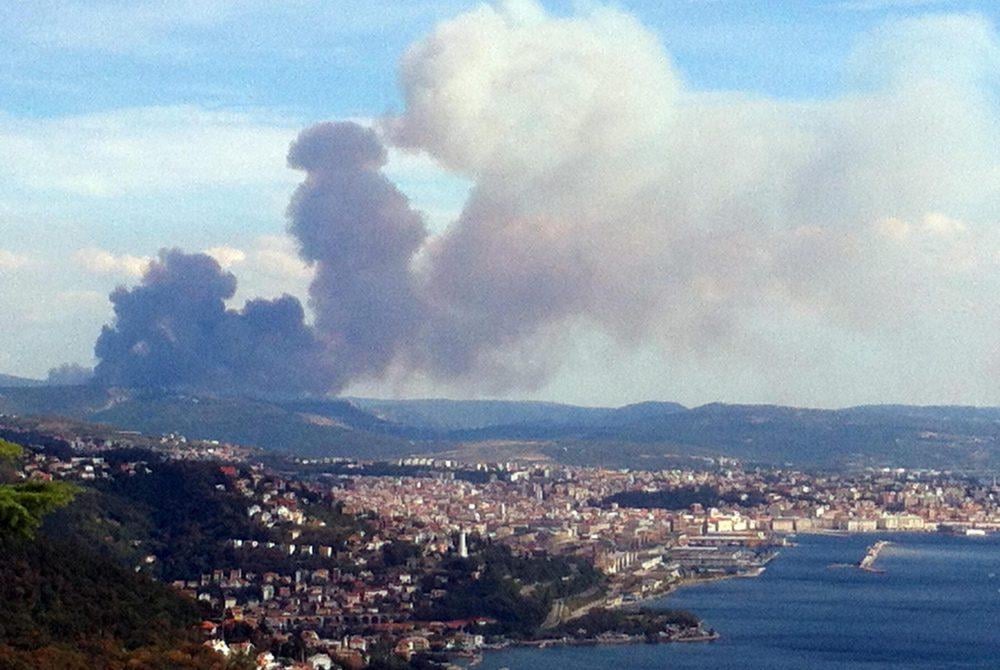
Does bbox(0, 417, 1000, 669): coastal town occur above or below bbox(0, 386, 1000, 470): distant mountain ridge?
below

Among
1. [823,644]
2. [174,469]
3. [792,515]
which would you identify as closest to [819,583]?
[823,644]

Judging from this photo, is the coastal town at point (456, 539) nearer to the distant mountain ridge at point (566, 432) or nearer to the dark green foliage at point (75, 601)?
the dark green foliage at point (75, 601)

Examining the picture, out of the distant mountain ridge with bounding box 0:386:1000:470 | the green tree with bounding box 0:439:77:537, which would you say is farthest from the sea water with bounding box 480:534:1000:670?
the distant mountain ridge with bounding box 0:386:1000:470

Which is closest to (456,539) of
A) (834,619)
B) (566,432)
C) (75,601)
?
(834,619)

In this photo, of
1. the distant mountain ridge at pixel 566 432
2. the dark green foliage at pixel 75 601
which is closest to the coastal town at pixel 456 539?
the dark green foliage at pixel 75 601

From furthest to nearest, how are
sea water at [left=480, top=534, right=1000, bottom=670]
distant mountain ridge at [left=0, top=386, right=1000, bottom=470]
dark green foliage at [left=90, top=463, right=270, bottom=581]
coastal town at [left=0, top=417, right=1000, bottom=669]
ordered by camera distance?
1. distant mountain ridge at [left=0, top=386, right=1000, bottom=470]
2. dark green foliage at [left=90, top=463, right=270, bottom=581]
3. coastal town at [left=0, top=417, right=1000, bottom=669]
4. sea water at [left=480, top=534, right=1000, bottom=670]

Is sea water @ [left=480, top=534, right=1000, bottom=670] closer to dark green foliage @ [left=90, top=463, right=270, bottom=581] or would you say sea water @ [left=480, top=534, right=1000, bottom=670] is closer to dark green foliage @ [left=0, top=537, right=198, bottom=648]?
dark green foliage @ [left=90, top=463, right=270, bottom=581]
